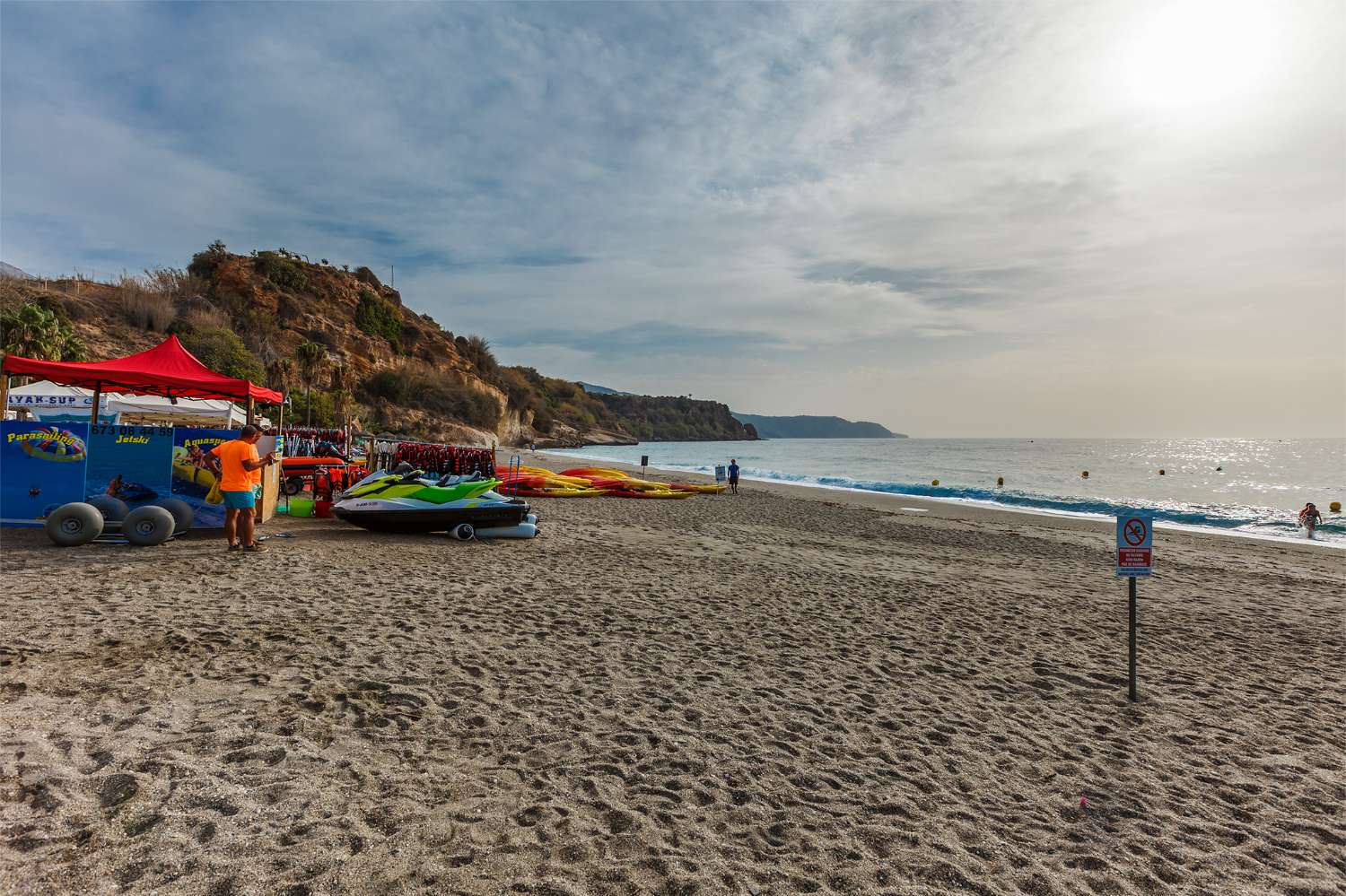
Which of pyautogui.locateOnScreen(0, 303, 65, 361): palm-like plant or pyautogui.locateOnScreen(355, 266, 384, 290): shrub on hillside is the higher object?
pyautogui.locateOnScreen(355, 266, 384, 290): shrub on hillside

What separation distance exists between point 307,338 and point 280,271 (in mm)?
8129

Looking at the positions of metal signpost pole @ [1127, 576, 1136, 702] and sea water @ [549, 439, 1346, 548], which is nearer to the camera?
metal signpost pole @ [1127, 576, 1136, 702]

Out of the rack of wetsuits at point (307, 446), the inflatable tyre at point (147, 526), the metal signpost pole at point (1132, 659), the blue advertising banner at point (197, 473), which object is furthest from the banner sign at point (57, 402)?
the metal signpost pole at point (1132, 659)

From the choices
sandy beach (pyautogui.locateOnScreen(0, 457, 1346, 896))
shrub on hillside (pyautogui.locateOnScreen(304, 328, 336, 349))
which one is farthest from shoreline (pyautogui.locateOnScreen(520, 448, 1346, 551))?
shrub on hillside (pyautogui.locateOnScreen(304, 328, 336, 349))

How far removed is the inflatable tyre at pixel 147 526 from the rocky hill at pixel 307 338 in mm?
21469

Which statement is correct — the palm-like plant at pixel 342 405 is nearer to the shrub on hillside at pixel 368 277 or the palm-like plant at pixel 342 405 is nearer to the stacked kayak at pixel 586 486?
the stacked kayak at pixel 586 486

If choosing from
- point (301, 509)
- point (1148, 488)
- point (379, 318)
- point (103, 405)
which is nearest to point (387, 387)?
point (379, 318)

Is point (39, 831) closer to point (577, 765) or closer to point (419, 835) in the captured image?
point (419, 835)

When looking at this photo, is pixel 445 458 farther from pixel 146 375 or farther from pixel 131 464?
pixel 131 464

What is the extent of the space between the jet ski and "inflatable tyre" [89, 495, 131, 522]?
101 inches

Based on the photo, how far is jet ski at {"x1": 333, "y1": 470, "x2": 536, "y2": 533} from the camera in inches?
406

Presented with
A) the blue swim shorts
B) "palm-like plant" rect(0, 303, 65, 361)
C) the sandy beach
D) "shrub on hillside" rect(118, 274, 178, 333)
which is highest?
"shrub on hillside" rect(118, 274, 178, 333)

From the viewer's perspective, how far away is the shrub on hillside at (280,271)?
54.9m

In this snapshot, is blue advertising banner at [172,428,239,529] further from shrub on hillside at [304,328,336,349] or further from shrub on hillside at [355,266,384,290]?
shrub on hillside at [355,266,384,290]
